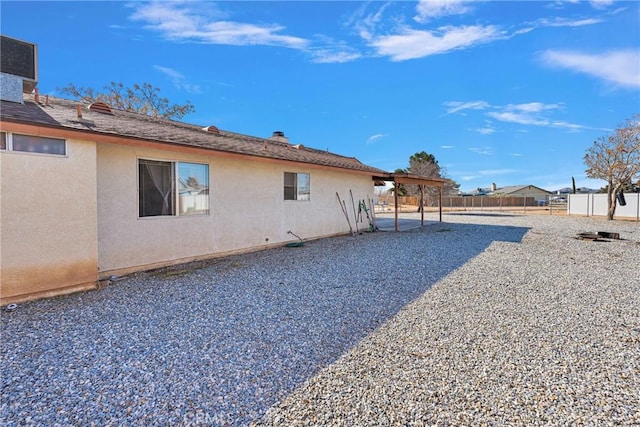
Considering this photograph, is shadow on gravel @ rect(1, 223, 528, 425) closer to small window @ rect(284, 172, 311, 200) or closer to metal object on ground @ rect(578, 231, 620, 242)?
small window @ rect(284, 172, 311, 200)

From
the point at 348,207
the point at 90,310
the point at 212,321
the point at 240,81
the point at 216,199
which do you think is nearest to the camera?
the point at 212,321

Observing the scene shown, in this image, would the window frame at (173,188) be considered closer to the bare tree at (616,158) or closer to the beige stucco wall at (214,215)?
the beige stucco wall at (214,215)

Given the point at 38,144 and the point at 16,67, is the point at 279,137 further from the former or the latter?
the point at 38,144

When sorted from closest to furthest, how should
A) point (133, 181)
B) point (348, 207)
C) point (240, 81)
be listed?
point (133, 181) → point (348, 207) → point (240, 81)

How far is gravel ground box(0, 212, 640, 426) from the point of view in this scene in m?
2.26

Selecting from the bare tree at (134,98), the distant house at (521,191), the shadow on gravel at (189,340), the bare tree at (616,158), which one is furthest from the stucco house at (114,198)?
the distant house at (521,191)

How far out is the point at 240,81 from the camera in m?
15.7

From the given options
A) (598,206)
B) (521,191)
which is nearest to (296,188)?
(598,206)

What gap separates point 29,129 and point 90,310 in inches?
106

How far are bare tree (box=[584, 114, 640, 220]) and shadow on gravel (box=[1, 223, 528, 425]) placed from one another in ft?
61.3

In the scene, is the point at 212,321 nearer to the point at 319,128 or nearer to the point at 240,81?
the point at 240,81

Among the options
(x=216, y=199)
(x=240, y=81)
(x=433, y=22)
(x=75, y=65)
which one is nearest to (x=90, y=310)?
(x=216, y=199)

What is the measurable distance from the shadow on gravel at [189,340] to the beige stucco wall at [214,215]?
2.08 feet

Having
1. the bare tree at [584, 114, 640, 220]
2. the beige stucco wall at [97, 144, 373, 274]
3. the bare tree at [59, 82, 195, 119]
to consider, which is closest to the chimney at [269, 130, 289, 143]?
the beige stucco wall at [97, 144, 373, 274]
